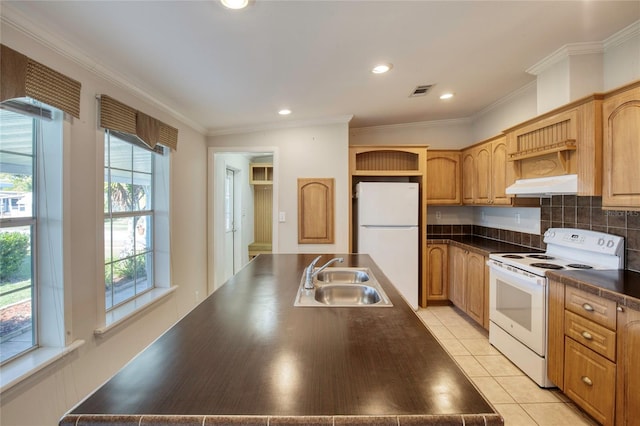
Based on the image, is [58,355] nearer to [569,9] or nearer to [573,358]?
[573,358]

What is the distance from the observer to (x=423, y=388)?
79cm

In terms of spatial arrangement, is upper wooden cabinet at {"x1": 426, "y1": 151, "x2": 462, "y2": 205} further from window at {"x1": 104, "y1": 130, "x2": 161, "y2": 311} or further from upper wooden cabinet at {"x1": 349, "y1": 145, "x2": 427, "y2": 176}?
window at {"x1": 104, "y1": 130, "x2": 161, "y2": 311}

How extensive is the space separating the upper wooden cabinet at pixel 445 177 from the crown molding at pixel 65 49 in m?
3.29

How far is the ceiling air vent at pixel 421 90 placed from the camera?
2934 millimetres

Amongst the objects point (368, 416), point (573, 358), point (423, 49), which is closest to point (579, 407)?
point (573, 358)

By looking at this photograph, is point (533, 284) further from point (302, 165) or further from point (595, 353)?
point (302, 165)

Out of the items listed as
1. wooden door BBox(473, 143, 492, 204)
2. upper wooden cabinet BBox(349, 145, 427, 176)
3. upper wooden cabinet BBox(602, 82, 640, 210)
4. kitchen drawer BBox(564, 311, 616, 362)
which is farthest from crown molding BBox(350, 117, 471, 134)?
kitchen drawer BBox(564, 311, 616, 362)

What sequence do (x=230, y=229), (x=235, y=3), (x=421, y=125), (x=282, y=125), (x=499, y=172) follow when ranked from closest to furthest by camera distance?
(x=235, y=3) < (x=499, y=172) < (x=282, y=125) < (x=421, y=125) < (x=230, y=229)

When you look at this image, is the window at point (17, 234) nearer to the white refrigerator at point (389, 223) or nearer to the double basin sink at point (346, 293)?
the double basin sink at point (346, 293)

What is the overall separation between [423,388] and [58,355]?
1951 mm

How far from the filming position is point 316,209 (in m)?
3.86

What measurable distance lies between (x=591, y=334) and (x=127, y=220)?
3312 millimetres

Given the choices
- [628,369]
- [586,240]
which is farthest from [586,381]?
[586,240]

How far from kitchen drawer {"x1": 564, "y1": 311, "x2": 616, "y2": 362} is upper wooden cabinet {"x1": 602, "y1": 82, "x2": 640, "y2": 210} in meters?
0.73
